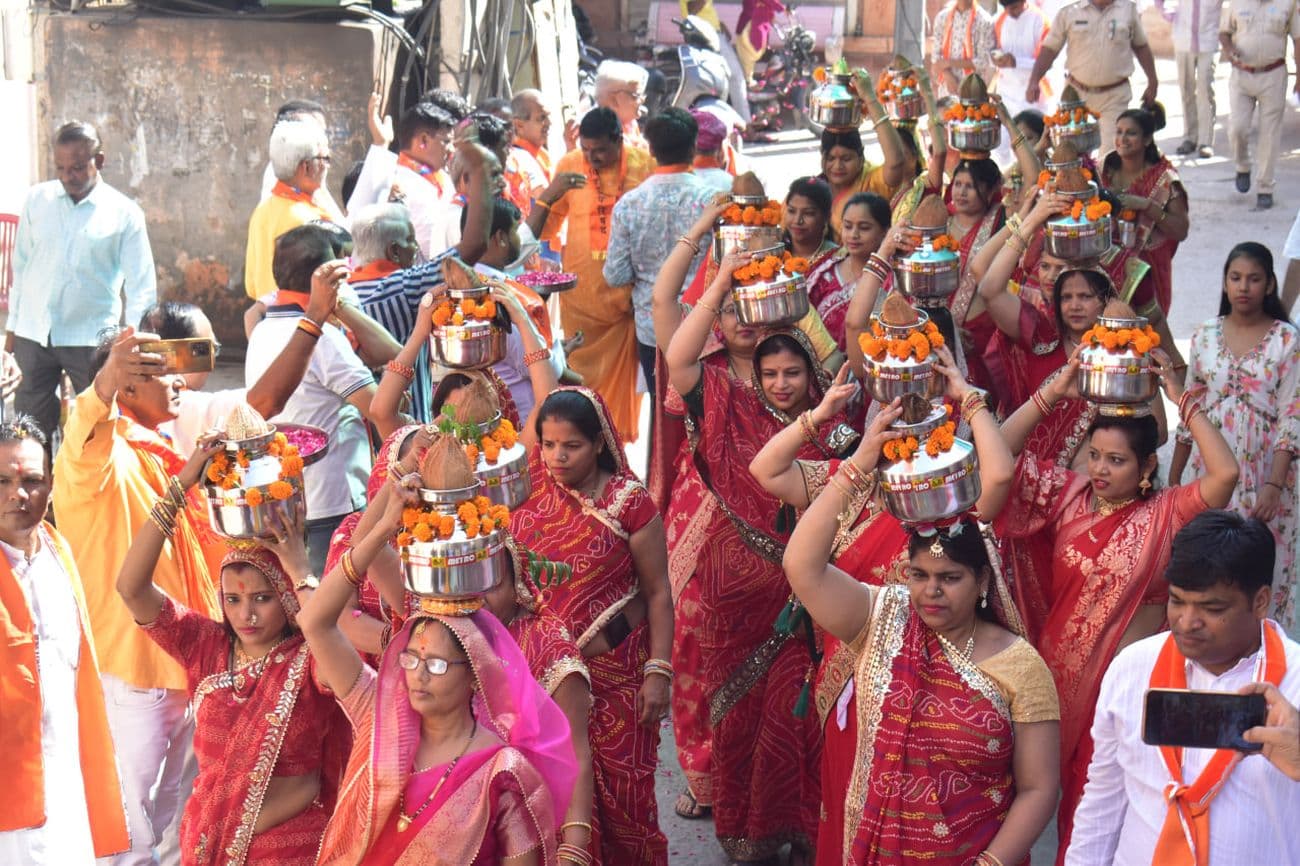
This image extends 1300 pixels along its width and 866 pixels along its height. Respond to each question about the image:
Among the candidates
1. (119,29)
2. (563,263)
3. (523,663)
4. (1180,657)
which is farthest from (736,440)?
(119,29)

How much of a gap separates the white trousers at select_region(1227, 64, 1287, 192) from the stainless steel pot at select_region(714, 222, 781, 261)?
9195mm

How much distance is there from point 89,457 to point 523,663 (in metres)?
1.98

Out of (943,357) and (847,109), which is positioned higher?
(847,109)

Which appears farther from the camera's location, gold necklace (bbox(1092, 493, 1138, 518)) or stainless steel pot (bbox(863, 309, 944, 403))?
gold necklace (bbox(1092, 493, 1138, 518))

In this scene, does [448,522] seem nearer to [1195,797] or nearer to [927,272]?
[1195,797]

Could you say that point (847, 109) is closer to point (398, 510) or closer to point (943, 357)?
point (943, 357)

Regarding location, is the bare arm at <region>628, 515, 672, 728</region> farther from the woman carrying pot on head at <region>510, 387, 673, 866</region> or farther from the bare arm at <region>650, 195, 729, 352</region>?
the bare arm at <region>650, 195, 729, 352</region>

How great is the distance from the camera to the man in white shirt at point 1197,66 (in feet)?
50.5

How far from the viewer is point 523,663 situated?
3.92m

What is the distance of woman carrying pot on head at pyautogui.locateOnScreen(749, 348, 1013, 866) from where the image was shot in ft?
14.4

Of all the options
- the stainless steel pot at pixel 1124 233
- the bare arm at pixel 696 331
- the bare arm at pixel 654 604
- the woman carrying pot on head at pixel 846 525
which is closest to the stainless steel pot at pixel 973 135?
the stainless steel pot at pixel 1124 233

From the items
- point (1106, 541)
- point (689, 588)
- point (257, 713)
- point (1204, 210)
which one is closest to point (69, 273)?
point (689, 588)

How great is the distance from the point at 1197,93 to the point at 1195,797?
13.8 meters

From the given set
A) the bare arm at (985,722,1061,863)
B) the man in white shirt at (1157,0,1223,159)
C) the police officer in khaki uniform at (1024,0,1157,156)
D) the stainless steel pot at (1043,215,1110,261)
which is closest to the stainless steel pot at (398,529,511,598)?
the bare arm at (985,722,1061,863)
